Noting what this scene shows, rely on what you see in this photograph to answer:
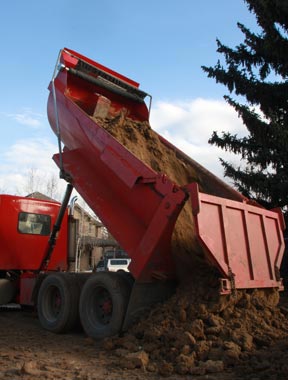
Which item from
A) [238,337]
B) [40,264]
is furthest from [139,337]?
[40,264]

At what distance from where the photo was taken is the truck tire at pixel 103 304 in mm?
5594

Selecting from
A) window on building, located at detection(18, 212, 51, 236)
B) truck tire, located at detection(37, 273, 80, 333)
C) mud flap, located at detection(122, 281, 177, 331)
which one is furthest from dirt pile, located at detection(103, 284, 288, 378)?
window on building, located at detection(18, 212, 51, 236)

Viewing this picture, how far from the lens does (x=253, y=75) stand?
37.8 ft

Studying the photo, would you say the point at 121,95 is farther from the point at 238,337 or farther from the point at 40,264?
the point at 238,337

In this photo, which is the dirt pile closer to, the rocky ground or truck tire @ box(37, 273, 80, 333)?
the rocky ground

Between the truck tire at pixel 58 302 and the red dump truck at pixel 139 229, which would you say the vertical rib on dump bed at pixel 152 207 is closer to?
the red dump truck at pixel 139 229

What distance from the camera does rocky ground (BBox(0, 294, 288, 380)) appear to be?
4172 millimetres

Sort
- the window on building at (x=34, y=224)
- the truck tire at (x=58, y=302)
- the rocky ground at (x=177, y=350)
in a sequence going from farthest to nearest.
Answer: the window on building at (x=34, y=224), the truck tire at (x=58, y=302), the rocky ground at (x=177, y=350)

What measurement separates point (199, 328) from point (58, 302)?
3.04m

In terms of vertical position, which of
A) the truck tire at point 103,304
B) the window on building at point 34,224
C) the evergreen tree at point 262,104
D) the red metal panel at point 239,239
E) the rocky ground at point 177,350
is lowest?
the rocky ground at point 177,350

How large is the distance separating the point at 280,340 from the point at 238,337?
51 centimetres

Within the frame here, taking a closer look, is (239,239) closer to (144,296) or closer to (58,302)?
(144,296)

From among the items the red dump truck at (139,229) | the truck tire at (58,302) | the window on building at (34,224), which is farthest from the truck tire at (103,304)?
the window on building at (34,224)

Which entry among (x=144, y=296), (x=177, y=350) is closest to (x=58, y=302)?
(x=144, y=296)
